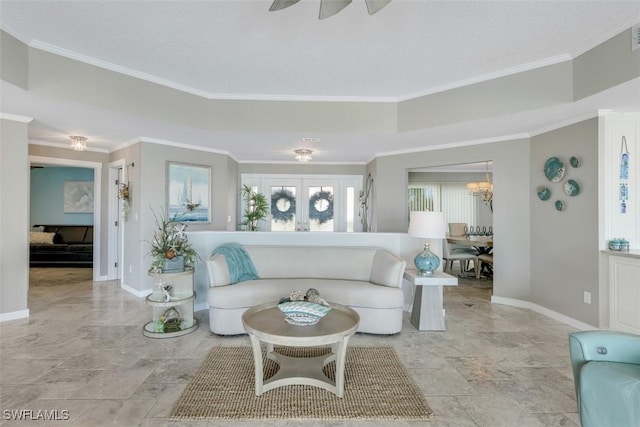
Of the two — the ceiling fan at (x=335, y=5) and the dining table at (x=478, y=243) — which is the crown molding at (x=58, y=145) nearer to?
the ceiling fan at (x=335, y=5)

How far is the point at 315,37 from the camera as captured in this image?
2.77 m

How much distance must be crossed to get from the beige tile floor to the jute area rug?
3.2 inches

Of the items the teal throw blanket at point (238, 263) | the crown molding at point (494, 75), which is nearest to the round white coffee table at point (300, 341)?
the teal throw blanket at point (238, 263)

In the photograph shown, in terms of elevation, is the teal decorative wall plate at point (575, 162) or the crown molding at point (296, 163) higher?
the crown molding at point (296, 163)

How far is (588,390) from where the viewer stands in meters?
1.58

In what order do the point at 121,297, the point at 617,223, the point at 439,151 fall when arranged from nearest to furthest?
the point at 617,223, the point at 121,297, the point at 439,151

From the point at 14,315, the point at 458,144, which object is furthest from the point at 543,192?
the point at 14,315

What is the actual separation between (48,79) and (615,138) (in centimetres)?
587

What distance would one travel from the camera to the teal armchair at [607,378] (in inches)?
56.9

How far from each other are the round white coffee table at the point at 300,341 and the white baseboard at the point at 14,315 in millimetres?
3311

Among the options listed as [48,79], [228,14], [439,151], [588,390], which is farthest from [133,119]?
[588,390]

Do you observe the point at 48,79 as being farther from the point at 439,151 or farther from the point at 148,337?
the point at 439,151

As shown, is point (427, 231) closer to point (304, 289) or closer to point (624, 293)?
point (304, 289)

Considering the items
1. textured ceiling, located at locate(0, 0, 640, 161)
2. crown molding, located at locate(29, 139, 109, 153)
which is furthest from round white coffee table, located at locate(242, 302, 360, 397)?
crown molding, located at locate(29, 139, 109, 153)
